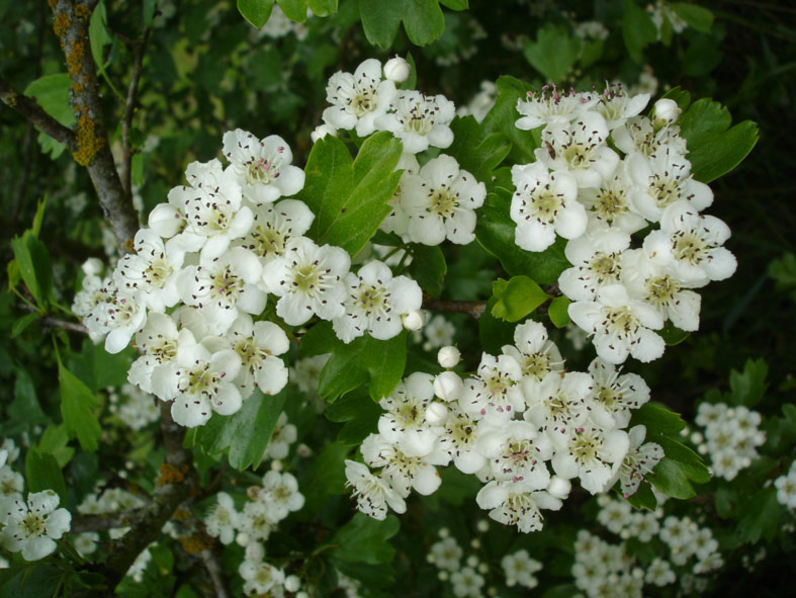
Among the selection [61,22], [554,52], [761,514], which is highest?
[61,22]

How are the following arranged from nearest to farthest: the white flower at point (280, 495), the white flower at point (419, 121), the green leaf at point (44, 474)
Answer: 1. the white flower at point (419, 121)
2. the green leaf at point (44, 474)
3. the white flower at point (280, 495)

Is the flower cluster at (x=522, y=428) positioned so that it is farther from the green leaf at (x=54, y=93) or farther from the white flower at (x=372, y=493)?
the green leaf at (x=54, y=93)

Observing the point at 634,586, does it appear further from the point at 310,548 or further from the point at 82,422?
the point at 82,422

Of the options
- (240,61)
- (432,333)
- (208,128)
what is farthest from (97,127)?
(240,61)

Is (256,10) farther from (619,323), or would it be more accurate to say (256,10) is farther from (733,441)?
(733,441)

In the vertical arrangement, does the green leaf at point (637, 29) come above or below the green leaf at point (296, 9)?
below

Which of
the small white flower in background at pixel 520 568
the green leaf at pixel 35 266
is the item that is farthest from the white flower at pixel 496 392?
the small white flower in background at pixel 520 568

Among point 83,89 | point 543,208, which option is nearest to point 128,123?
point 83,89
